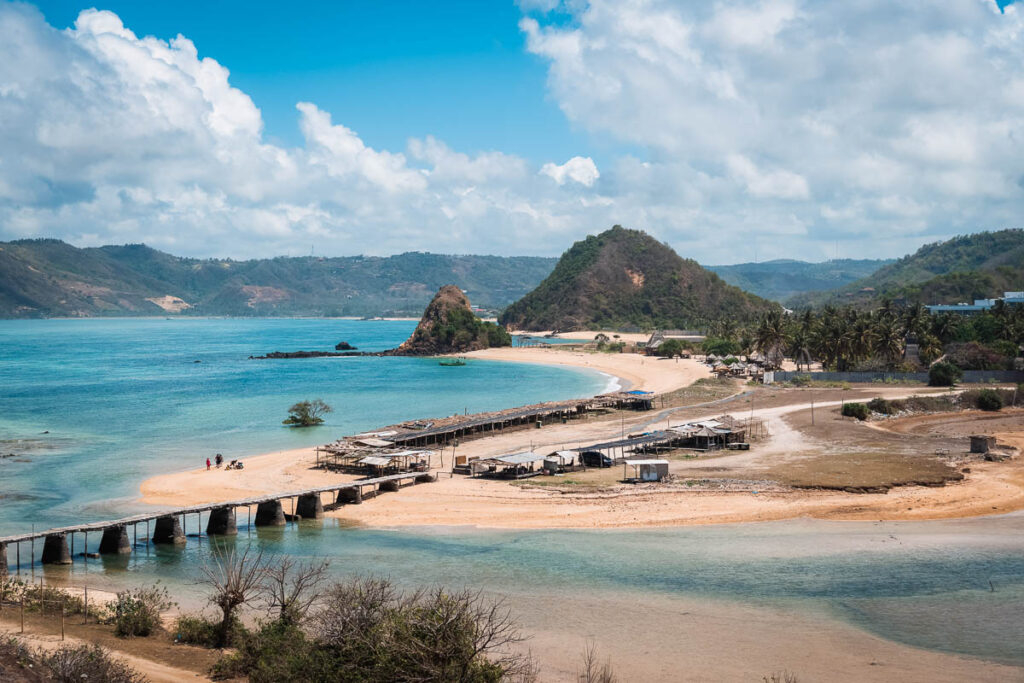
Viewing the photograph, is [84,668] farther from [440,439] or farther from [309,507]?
[440,439]

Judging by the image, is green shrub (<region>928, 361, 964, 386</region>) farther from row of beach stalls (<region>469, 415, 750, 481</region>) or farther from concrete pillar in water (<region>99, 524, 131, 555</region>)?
concrete pillar in water (<region>99, 524, 131, 555</region>)

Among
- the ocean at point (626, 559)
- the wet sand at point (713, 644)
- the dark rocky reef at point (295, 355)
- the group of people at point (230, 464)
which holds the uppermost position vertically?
the dark rocky reef at point (295, 355)

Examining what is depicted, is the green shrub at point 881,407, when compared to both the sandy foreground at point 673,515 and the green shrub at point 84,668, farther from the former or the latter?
the green shrub at point 84,668

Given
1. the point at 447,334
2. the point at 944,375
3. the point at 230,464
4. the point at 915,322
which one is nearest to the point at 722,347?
the point at 915,322

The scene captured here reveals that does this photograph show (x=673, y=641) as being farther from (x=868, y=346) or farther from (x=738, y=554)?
(x=868, y=346)

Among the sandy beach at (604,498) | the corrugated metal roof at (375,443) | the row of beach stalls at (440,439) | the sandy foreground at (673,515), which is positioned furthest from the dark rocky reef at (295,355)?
the corrugated metal roof at (375,443)

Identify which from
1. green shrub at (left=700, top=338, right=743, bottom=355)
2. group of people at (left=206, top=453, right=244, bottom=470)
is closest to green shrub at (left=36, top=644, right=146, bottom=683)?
group of people at (left=206, top=453, right=244, bottom=470)
